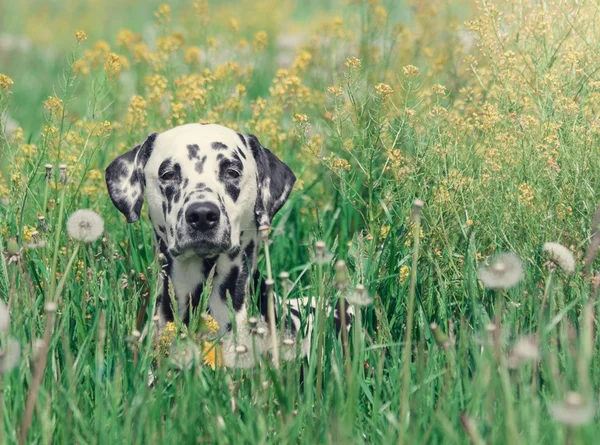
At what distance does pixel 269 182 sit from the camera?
12.7 ft

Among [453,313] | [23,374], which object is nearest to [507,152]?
[453,313]

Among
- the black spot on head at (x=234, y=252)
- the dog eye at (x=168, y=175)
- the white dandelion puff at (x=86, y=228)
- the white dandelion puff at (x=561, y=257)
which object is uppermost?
the dog eye at (x=168, y=175)

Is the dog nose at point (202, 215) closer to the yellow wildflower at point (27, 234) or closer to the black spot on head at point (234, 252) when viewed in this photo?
the black spot on head at point (234, 252)

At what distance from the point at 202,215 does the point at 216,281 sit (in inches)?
13.7

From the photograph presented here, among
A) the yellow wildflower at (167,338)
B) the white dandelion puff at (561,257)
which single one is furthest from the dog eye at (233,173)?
the white dandelion puff at (561,257)

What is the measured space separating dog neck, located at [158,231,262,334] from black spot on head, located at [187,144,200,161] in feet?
1.15

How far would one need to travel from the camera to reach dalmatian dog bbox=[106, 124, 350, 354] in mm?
3482

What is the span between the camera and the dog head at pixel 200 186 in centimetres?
347

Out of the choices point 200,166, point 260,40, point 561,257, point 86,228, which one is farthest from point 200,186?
point 260,40

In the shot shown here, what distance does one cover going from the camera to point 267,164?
391cm

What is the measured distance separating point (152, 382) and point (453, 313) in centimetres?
121

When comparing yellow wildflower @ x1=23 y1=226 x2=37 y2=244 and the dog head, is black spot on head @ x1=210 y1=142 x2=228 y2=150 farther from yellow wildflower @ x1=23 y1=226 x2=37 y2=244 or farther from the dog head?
yellow wildflower @ x1=23 y1=226 x2=37 y2=244

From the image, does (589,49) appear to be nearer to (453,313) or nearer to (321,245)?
(453,313)

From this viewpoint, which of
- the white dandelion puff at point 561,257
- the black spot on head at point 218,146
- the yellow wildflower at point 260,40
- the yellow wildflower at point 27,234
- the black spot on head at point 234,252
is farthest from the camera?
the yellow wildflower at point 260,40
